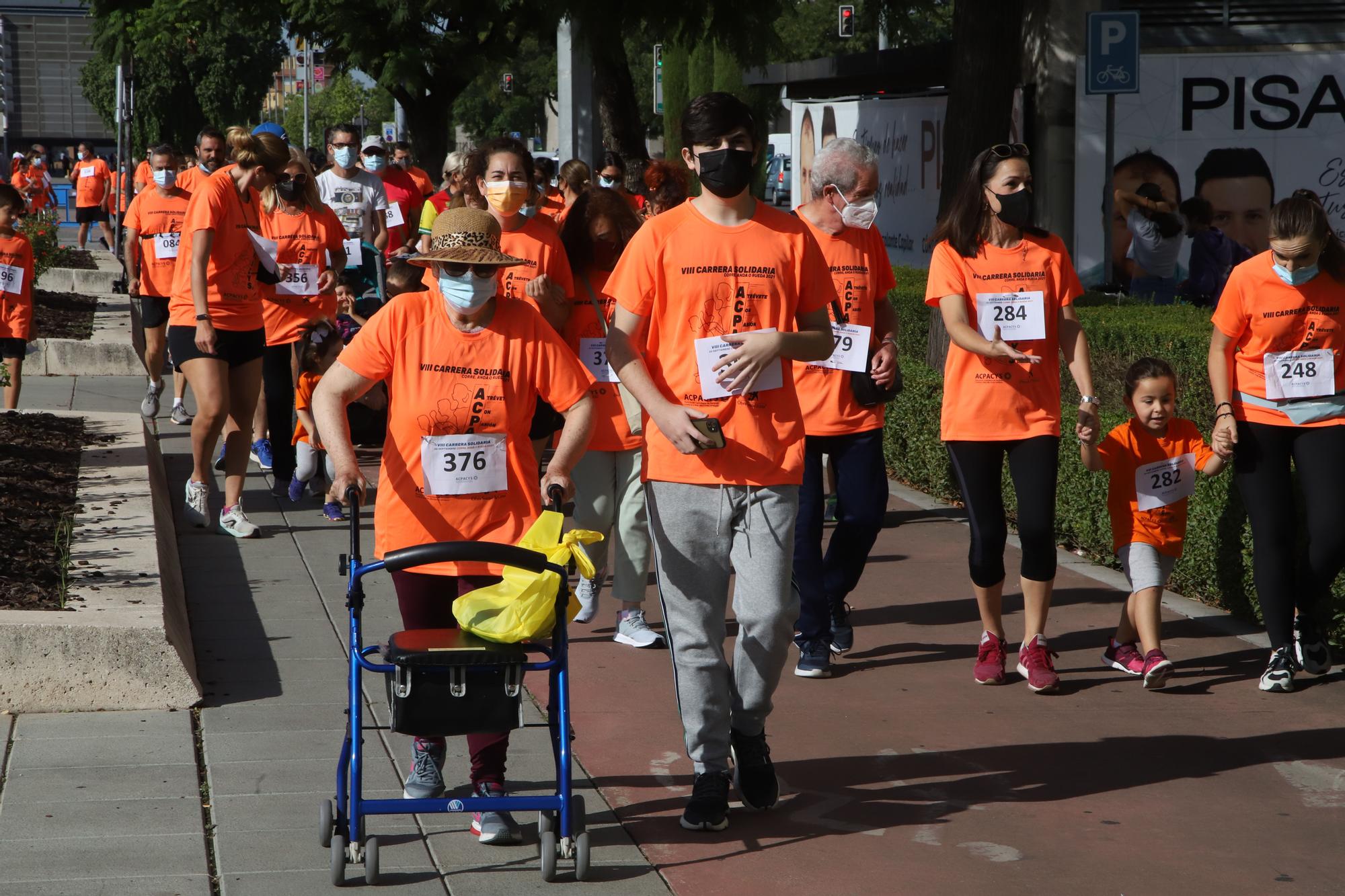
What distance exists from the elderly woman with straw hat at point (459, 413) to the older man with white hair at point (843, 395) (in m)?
1.84

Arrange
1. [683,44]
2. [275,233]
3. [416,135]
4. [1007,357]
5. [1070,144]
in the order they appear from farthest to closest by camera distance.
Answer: [416,135] < [1070,144] < [683,44] < [275,233] < [1007,357]

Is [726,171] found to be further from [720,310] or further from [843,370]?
[843,370]

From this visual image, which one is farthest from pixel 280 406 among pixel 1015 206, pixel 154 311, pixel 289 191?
pixel 1015 206

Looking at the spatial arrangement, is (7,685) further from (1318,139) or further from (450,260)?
(1318,139)

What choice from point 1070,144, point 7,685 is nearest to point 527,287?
point 7,685

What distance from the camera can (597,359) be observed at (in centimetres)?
654

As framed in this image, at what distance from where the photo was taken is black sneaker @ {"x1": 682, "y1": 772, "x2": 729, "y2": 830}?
4582 mm

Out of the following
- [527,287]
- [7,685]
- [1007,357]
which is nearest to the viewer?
[7,685]

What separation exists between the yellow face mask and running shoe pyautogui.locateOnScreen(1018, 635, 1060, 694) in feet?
8.27

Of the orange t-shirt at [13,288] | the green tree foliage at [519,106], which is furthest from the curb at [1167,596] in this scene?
the green tree foliage at [519,106]

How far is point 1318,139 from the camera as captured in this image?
15781 millimetres

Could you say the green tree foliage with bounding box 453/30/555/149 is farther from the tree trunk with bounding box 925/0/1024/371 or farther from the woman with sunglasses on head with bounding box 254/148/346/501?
the woman with sunglasses on head with bounding box 254/148/346/501

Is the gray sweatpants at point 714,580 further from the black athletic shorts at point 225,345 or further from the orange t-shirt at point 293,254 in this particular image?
the orange t-shirt at point 293,254

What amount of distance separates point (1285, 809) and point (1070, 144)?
11.1 m
